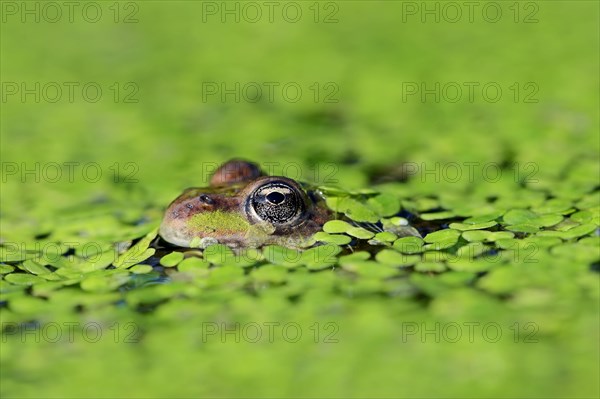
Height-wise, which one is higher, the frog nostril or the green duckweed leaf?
the frog nostril

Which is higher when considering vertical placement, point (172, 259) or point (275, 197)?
point (275, 197)

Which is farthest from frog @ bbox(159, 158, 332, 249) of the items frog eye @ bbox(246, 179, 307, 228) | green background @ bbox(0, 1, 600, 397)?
green background @ bbox(0, 1, 600, 397)

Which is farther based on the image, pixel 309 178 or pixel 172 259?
pixel 309 178

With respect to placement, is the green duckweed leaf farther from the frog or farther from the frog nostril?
the frog nostril

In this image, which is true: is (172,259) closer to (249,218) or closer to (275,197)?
(249,218)

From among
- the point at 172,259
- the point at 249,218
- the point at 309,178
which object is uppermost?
the point at 309,178

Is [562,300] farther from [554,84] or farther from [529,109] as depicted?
[554,84]

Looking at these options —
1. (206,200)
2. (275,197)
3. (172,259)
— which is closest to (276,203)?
(275,197)
